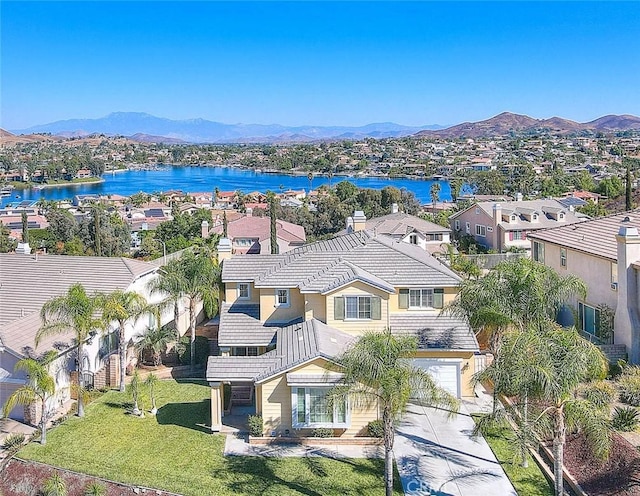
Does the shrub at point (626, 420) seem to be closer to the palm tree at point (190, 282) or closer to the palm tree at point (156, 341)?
the palm tree at point (190, 282)

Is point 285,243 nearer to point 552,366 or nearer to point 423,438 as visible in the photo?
point 423,438

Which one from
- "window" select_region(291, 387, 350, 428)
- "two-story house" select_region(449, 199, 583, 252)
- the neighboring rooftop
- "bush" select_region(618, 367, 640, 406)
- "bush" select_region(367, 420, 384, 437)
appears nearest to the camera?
"bush" select_region(367, 420, 384, 437)

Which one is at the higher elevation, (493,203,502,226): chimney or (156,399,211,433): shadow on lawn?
(493,203,502,226): chimney

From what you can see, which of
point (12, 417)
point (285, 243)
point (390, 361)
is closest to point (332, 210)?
point (285, 243)

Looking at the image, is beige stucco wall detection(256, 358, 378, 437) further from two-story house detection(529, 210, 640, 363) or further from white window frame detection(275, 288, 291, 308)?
two-story house detection(529, 210, 640, 363)

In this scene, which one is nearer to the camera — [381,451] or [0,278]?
[381,451]

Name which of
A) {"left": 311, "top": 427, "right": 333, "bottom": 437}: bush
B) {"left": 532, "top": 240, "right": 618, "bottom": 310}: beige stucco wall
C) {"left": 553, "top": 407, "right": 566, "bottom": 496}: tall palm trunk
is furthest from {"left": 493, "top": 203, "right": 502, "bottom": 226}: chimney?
{"left": 553, "top": 407, "right": 566, "bottom": 496}: tall palm trunk
